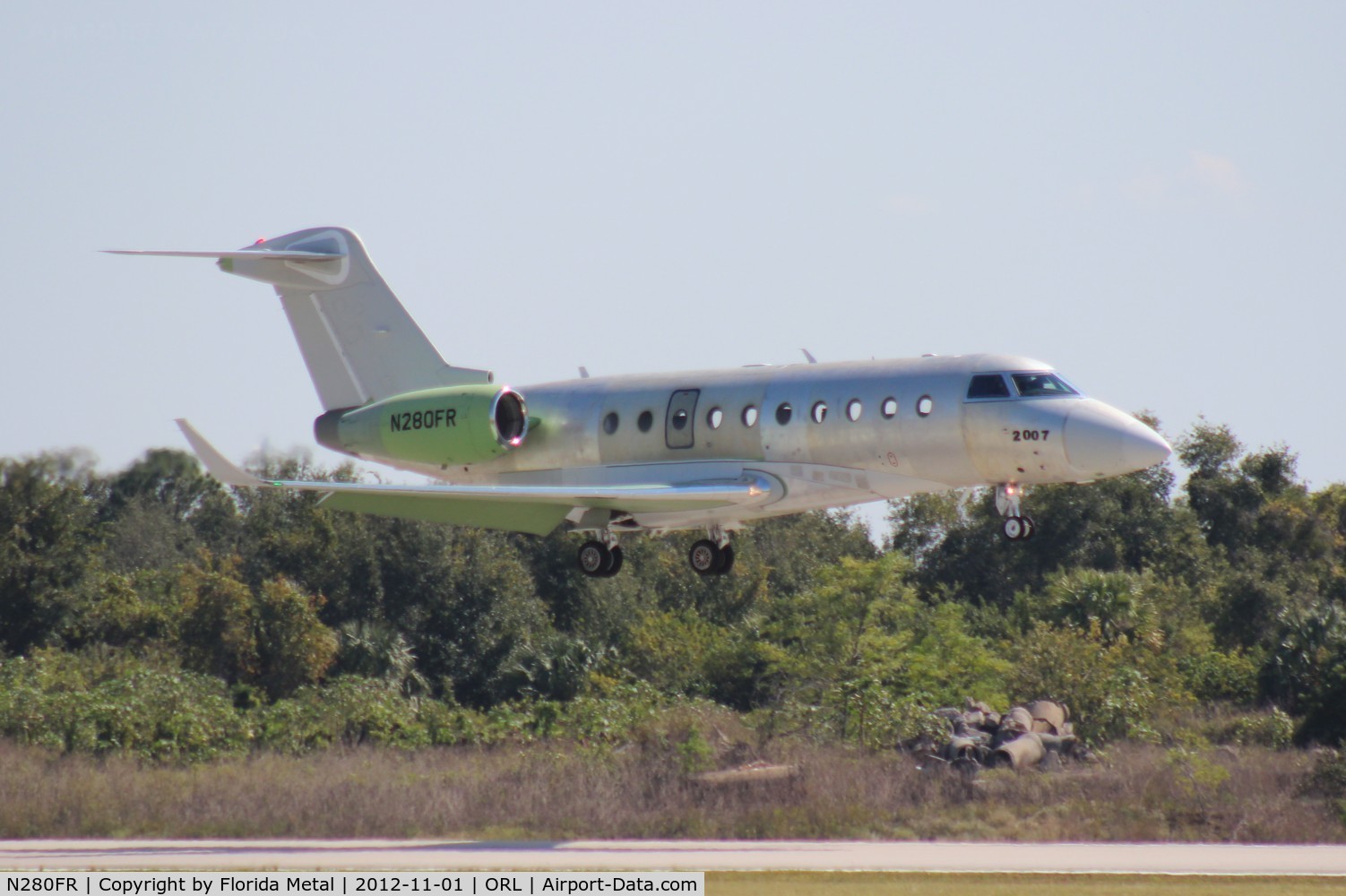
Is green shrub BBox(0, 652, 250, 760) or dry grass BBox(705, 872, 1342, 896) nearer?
dry grass BBox(705, 872, 1342, 896)

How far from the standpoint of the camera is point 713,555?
103 feet

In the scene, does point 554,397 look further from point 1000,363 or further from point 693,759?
point 693,759

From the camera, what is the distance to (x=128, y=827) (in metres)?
38.8

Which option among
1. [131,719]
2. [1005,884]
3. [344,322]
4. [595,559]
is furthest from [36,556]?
[1005,884]

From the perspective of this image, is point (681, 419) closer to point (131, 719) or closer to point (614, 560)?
point (614, 560)

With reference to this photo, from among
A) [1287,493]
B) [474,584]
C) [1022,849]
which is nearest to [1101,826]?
[1022,849]

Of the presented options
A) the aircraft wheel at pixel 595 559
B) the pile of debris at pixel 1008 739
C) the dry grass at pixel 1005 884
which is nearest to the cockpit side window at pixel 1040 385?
the dry grass at pixel 1005 884

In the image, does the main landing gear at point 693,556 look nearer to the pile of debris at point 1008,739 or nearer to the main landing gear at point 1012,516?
the main landing gear at point 1012,516

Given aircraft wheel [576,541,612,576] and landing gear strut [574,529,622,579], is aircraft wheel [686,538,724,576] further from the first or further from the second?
aircraft wheel [576,541,612,576]

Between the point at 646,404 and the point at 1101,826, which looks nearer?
the point at 646,404

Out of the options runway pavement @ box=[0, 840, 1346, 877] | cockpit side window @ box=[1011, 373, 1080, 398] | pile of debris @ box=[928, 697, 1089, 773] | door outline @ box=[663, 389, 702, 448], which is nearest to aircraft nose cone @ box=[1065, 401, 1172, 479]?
cockpit side window @ box=[1011, 373, 1080, 398]

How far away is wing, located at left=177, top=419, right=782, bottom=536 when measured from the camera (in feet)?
91.9

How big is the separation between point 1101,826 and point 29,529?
34703mm

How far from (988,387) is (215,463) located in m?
11.7
